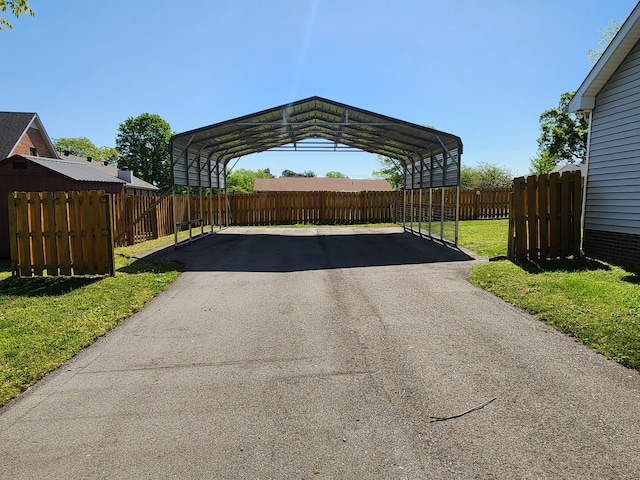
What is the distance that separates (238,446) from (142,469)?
0.61 metres

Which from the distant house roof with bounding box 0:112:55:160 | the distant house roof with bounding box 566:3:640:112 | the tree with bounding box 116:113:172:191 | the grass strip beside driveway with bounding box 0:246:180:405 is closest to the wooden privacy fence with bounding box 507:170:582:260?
the distant house roof with bounding box 566:3:640:112

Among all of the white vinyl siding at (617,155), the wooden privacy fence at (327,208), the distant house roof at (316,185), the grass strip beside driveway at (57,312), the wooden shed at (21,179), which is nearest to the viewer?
the grass strip beside driveway at (57,312)

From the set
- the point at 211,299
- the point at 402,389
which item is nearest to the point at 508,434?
the point at 402,389

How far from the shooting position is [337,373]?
4066 millimetres

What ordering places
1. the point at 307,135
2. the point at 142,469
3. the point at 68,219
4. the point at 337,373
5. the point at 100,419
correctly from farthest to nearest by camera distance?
the point at 307,135 < the point at 68,219 < the point at 337,373 < the point at 100,419 < the point at 142,469

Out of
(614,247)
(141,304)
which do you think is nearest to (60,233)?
(141,304)

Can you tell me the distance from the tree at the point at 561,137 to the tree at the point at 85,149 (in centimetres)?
5865

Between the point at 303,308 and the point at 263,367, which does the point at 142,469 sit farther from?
the point at 303,308

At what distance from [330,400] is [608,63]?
950 cm

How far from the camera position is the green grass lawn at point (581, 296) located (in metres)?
4.68

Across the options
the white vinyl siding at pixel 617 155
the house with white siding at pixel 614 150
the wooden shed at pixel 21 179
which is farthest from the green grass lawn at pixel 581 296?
the wooden shed at pixel 21 179

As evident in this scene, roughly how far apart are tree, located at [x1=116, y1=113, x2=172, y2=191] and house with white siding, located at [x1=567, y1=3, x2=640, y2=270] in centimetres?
4838

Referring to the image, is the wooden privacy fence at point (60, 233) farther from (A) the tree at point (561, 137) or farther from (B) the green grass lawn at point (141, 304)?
(A) the tree at point (561, 137)

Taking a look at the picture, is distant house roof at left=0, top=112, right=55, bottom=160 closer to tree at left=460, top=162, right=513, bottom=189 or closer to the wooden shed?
the wooden shed
